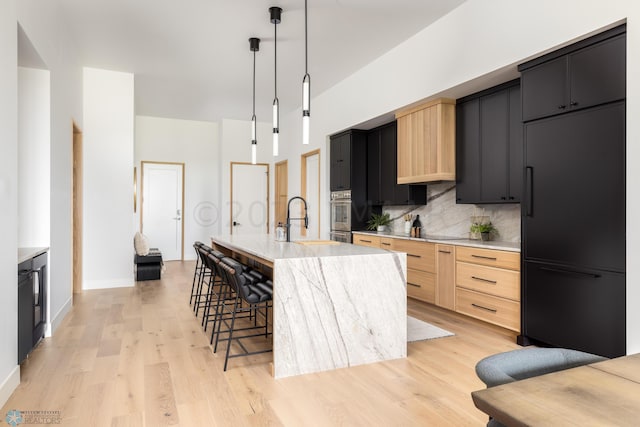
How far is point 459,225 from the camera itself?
4.68 metres

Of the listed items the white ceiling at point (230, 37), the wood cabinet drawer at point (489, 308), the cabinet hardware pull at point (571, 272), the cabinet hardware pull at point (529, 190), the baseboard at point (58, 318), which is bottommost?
the baseboard at point (58, 318)

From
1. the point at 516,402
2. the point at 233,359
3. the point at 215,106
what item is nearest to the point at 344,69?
the point at 215,106

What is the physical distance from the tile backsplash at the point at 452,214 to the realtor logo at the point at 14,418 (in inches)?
158

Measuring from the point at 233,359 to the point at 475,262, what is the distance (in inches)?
90.6

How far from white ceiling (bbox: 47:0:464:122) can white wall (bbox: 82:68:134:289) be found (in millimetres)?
350

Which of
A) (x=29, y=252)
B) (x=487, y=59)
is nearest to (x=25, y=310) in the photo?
(x=29, y=252)

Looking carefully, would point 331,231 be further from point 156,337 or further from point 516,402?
point 516,402

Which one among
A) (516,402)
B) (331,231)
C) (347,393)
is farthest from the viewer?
(331,231)

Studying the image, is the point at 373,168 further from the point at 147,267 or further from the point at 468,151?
the point at 147,267

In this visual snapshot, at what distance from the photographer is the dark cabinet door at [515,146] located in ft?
12.0

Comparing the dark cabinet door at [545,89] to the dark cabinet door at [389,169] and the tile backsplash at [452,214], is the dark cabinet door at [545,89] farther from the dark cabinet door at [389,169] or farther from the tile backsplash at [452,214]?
the dark cabinet door at [389,169]

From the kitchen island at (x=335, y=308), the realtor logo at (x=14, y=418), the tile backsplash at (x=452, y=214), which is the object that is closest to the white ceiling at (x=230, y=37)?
the tile backsplash at (x=452, y=214)

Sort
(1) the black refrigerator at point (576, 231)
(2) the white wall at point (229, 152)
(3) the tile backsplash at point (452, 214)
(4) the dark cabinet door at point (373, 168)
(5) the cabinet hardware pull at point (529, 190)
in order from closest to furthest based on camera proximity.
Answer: (1) the black refrigerator at point (576, 231) < (5) the cabinet hardware pull at point (529, 190) < (3) the tile backsplash at point (452, 214) < (4) the dark cabinet door at point (373, 168) < (2) the white wall at point (229, 152)

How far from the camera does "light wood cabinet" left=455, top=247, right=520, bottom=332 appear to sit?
3385 millimetres
